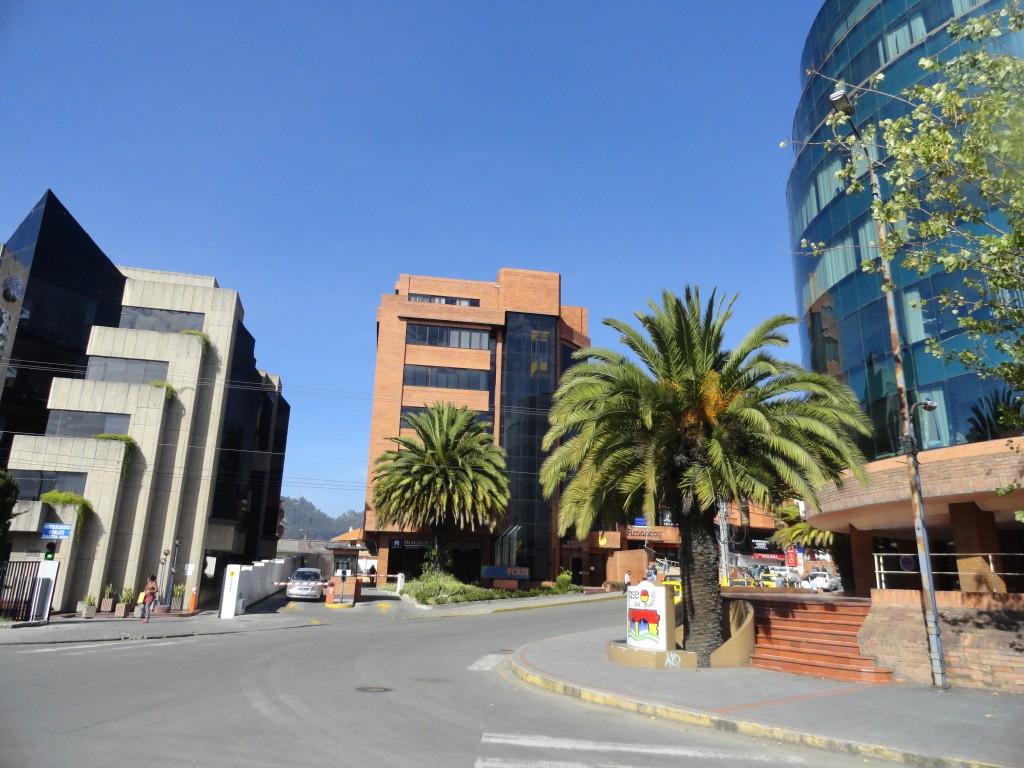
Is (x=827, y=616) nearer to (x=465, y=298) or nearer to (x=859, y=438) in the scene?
(x=859, y=438)

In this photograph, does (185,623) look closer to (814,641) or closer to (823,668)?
(814,641)

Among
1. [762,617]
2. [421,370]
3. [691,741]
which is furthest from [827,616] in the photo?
[421,370]

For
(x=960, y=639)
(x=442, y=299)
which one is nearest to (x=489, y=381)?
(x=442, y=299)

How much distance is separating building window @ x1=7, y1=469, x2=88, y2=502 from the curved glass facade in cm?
3248

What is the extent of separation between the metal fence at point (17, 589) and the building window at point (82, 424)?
8927mm

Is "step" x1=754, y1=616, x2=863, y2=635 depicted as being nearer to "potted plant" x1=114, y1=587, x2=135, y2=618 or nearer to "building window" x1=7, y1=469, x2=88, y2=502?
"potted plant" x1=114, y1=587, x2=135, y2=618

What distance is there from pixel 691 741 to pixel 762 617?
9.47 meters

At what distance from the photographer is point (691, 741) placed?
370 inches

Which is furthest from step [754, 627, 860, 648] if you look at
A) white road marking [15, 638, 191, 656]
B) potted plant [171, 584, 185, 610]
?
potted plant [171, 584, 185, 610]

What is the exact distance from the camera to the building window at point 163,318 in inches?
1528

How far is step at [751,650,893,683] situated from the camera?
1366 centimetres

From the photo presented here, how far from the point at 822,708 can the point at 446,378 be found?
45.2 metres

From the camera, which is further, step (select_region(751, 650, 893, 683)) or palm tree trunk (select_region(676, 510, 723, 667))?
palm tree trunk (select_region(676, 510, 723, 667))

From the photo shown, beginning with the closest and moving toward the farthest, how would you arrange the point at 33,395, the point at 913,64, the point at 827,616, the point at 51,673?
A: the point at 51,673
the point at 827,616
the point at 913,64
the point at 33,395
